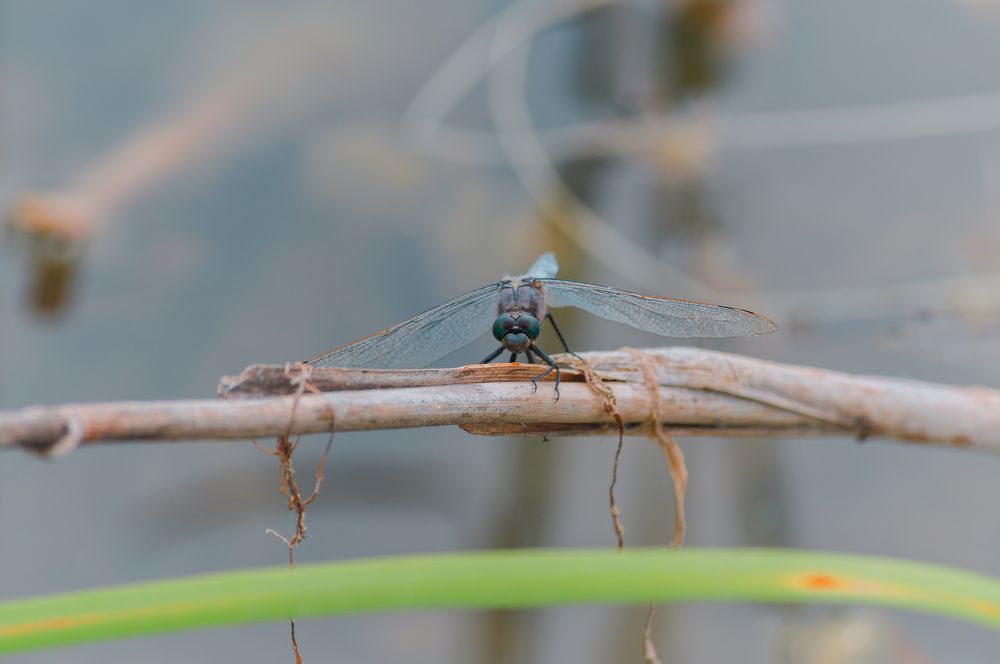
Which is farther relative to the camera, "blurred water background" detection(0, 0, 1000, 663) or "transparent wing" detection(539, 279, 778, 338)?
"blurred water background" detection(0, 0, 1000, 663)


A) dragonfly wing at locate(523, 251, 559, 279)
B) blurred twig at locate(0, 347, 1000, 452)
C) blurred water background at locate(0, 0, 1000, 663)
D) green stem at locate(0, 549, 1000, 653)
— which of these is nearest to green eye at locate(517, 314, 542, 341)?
dragonfly wing at locate(523, 251, 559, 279)

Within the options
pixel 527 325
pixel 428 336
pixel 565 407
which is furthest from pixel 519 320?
pixel 565 407

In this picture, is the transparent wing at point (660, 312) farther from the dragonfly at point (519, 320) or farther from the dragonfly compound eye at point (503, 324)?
the dragonfly compound eye at point (503, 324)

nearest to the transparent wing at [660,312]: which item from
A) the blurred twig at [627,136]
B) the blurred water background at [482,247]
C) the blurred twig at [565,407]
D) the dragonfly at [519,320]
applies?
the dragonfly at [519,320]

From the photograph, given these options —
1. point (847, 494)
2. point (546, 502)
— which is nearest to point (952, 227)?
point (847, 494)

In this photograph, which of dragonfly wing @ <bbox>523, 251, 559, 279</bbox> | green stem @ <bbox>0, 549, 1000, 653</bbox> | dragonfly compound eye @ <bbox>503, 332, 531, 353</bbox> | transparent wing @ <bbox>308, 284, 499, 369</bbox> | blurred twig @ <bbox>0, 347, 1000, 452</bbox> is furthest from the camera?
dragonfly wing @ <bbox>523, 251, 559, 279</bbox>

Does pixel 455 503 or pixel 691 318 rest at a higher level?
pixel 691 318

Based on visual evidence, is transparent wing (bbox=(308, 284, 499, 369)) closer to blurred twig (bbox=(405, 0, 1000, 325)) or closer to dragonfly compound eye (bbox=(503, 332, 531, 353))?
dragonfly compound eye (bbox=(503, 332, 531, 353))

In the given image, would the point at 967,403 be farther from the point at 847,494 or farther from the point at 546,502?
the point at 546,502
